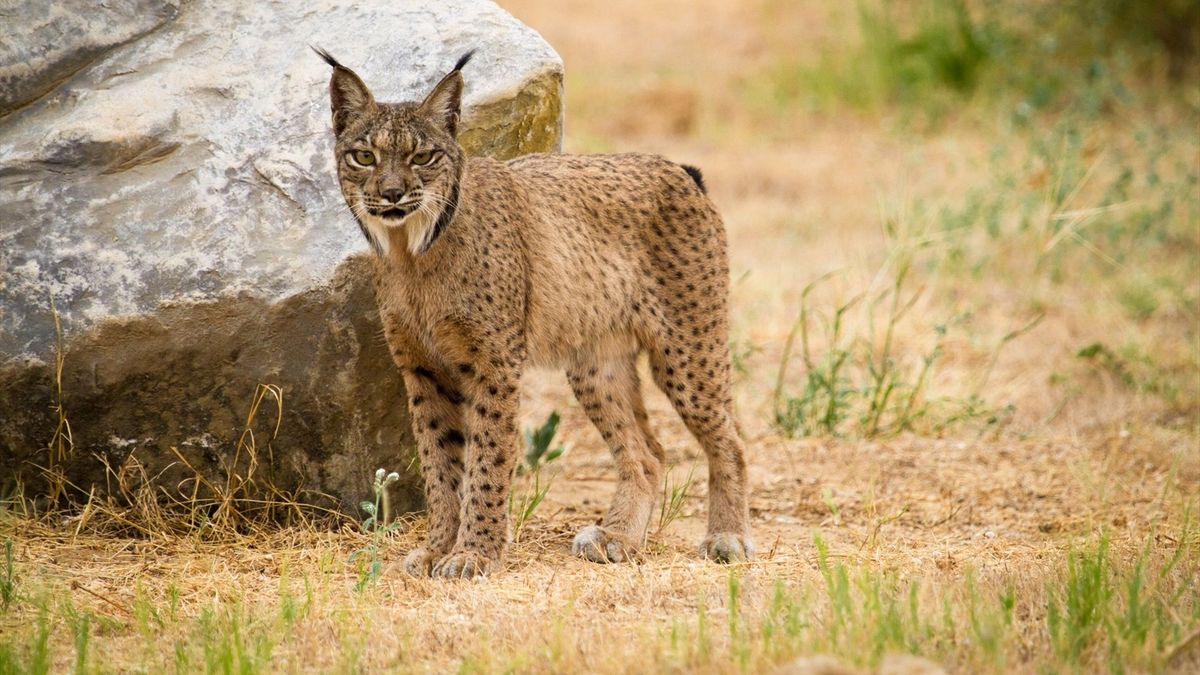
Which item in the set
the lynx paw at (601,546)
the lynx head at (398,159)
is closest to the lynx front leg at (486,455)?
the lynx paw at (601,546)

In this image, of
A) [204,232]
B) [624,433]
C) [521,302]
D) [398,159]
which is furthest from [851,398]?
[204,232]

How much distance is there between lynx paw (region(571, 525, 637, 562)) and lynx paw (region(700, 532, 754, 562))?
1.00 ft

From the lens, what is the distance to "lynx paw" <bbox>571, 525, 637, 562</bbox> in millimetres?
5445

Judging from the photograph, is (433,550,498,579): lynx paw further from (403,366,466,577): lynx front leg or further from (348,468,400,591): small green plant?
(348,468,400,591): small green plant

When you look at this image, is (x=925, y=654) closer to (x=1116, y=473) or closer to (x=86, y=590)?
(x=86, y=590)

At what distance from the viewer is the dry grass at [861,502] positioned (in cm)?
391

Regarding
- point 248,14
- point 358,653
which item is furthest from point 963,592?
point 248,14

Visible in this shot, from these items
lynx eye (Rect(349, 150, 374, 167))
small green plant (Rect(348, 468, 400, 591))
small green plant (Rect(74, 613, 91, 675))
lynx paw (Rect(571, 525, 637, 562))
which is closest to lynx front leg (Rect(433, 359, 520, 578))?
small green plant (Rect(348, 468, 400, 591))

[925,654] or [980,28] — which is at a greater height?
[980,28]

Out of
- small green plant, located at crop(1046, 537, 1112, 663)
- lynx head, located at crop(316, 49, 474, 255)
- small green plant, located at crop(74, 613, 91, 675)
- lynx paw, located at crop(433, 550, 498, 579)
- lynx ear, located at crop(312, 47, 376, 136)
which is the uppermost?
lynx ear, located at crop(312, 47, 376, 136)

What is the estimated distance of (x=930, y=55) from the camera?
13734mm

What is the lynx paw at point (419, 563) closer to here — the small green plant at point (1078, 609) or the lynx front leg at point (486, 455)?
the lynx front leg at point (486, 455)

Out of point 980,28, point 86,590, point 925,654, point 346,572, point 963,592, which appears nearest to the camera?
point 925,654

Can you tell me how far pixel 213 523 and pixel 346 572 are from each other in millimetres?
716
